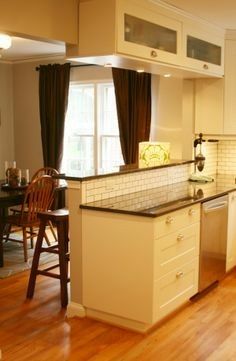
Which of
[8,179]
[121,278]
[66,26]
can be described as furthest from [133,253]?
[8,179]

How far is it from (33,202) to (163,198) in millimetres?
1841

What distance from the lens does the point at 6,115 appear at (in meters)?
7.49

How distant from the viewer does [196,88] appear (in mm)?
4879

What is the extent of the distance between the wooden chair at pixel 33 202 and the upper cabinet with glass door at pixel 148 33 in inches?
77.1

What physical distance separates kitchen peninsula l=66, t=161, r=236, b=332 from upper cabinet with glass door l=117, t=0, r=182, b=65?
94 cm

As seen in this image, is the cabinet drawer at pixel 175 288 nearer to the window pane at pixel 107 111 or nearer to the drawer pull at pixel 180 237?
the drawer pull at pixel 180 237

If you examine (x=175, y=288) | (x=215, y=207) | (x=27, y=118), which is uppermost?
(x=27, y=118)

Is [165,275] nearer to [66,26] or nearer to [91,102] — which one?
[66,26]

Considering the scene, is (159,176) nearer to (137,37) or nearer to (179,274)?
(179,274)

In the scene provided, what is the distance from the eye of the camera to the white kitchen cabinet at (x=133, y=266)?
3.19 m

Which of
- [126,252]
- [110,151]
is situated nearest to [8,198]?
[126,252]

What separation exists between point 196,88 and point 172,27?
1211 mm

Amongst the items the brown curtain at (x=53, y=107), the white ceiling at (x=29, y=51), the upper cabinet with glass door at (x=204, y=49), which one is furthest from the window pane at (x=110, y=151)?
the upper cabinet with glass door at (x=204, y=49)

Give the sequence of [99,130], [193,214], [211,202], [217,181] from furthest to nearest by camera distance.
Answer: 1. [99,130]
2. [217,181]
3. [211,202]
4. [193,214]
